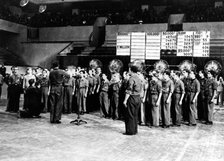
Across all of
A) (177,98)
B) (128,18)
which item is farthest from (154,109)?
(128,18)

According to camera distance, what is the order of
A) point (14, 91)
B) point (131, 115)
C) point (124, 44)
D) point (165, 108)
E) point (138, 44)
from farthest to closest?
point (124, 44)
point (138, 44)
point (14, 91)
point (165, 108)
point (131, 115)

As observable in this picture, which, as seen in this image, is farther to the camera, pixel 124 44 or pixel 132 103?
pixel 124 44

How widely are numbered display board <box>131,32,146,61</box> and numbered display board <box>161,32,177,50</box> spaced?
0.81 meters

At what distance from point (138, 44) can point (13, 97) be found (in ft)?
18.2

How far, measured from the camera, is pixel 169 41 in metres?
12.7

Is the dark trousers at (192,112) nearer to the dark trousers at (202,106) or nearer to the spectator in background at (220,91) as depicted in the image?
the dark trousers at (202,106)

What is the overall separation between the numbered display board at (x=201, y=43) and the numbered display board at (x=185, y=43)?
0.58 ft

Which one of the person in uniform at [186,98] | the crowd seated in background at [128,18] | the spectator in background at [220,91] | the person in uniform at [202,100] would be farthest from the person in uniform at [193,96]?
the crowd seated in background at [128,18]

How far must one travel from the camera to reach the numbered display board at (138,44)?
12.9 m

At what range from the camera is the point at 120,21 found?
2392cm

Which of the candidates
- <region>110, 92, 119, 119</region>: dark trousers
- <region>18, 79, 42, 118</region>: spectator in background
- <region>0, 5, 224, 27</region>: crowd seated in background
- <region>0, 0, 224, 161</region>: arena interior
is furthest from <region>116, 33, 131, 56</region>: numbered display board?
<region>0, 5, 224, 27</region>: crowd seated in background

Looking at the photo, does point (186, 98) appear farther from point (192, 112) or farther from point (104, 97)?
point (104, 97)

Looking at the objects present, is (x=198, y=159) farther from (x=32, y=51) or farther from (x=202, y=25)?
(x=32, y=51)

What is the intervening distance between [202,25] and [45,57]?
1181 centimetres
